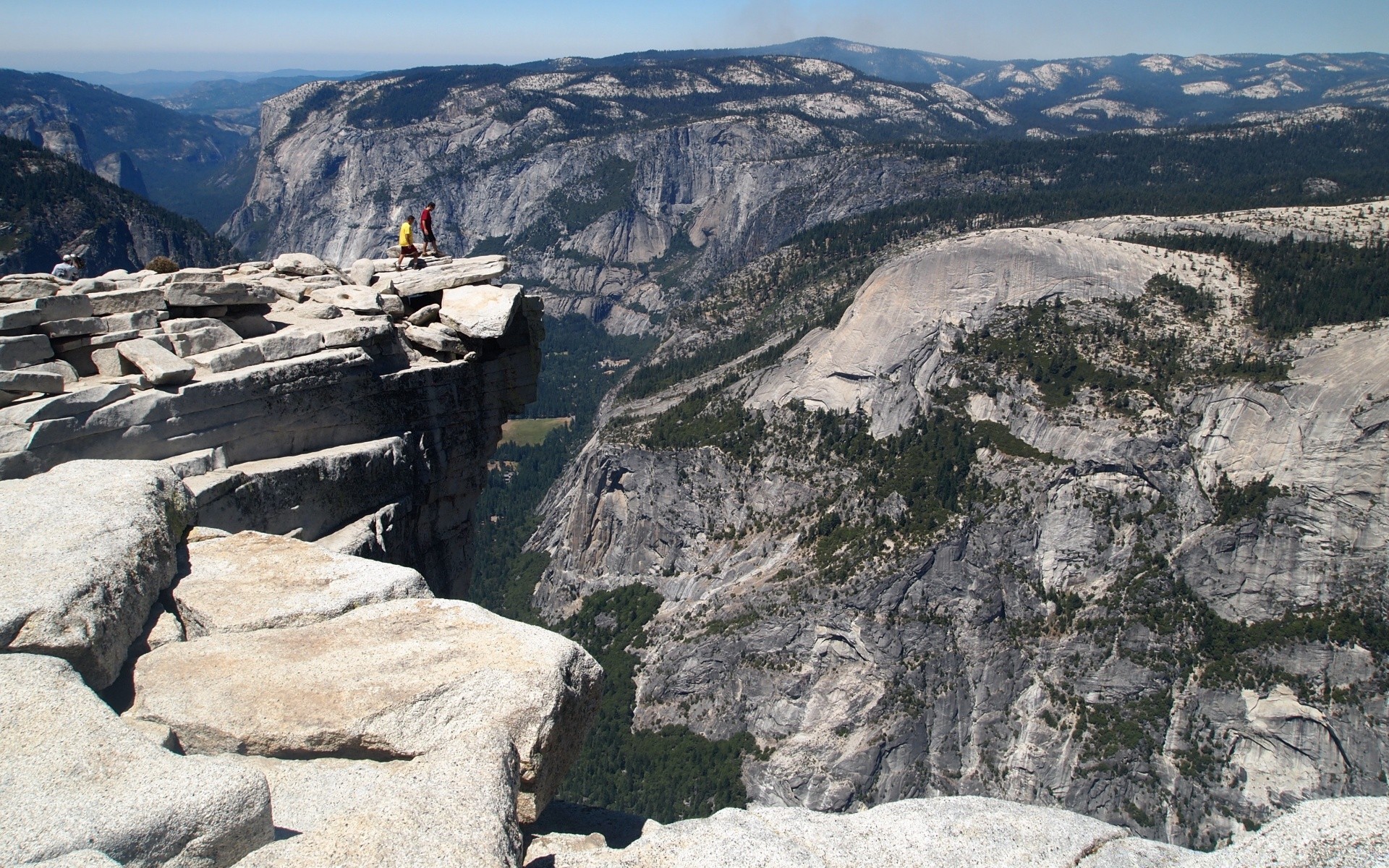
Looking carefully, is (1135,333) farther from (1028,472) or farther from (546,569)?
(546,569)

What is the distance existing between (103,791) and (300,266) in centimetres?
1599

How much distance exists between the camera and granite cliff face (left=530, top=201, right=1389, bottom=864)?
6294cm

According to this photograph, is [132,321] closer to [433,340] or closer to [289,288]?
[289,288]

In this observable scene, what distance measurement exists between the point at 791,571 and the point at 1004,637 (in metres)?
18.4

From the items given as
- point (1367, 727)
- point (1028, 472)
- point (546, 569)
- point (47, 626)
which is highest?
point (47, 626)

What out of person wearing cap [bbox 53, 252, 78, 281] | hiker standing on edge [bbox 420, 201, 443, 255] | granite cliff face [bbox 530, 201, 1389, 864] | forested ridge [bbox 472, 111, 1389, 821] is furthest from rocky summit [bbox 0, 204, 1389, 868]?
forested ridge [bbox 472, 111, 1389, 821]

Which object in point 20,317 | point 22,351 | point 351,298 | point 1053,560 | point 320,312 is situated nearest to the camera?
point 22,351

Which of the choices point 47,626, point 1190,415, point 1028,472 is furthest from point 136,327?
point 1190,415

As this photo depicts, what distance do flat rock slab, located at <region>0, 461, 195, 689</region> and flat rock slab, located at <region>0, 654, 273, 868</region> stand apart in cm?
71

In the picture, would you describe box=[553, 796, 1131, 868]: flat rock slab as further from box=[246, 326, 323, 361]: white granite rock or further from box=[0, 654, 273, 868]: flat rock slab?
box=[246, 326, 323, 361]: white granite rock

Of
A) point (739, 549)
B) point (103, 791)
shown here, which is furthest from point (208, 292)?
point (739, 549)

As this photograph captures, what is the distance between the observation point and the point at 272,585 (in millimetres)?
10023

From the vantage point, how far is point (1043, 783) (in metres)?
66.6

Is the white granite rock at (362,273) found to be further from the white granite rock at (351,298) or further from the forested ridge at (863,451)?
the forested ridge at (863,451)
